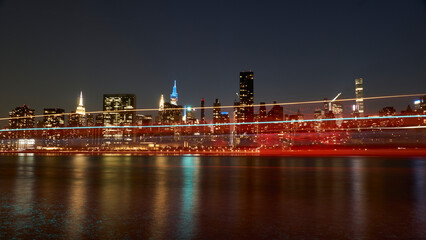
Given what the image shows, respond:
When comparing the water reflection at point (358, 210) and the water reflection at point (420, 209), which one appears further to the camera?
the water reflection at point (420, 209)

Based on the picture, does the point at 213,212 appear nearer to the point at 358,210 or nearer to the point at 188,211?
the point at 188,211

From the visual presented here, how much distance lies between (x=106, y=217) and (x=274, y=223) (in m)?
3.39

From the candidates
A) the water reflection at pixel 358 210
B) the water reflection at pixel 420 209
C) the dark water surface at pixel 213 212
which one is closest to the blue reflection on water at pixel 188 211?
the dark water surface at pixel 213 212

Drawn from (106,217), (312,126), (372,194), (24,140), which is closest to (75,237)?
(106,217)

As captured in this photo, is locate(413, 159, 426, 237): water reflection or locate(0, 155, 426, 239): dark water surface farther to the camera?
locate(413, 159, 426, 237): water reflection

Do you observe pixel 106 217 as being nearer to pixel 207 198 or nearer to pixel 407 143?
pixel 207 198

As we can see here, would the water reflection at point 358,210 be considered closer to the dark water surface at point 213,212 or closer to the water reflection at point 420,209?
the dark water surface at point 213,212

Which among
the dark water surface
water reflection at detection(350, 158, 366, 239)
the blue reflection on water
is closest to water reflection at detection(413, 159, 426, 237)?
the dark water surface

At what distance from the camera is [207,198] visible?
29.0 ft

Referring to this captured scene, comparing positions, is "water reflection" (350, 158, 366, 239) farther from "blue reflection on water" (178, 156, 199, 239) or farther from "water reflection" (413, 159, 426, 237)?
"blue reflection on water" (178, 156, 199, 239)

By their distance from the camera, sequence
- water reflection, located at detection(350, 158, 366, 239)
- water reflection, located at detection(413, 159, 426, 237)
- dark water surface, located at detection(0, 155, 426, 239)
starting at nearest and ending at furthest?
dark water surface, located at detection(0, 155, 426, 239) → water reflection, located at detection(350, 158, 366, 239) → water reflection, located at detection(413, 159, 426, 237)

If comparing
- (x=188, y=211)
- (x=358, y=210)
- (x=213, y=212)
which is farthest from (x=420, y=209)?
(x=188, y=211)

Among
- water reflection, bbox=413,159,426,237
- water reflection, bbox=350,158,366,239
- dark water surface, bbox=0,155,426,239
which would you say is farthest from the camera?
water reflection, bbox=413,159,426,237

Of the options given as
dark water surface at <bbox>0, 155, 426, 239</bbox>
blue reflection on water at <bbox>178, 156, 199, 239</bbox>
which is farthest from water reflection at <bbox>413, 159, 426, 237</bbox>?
blue reflection on water at <bbox>178, 156, 199, 239</bbox>
